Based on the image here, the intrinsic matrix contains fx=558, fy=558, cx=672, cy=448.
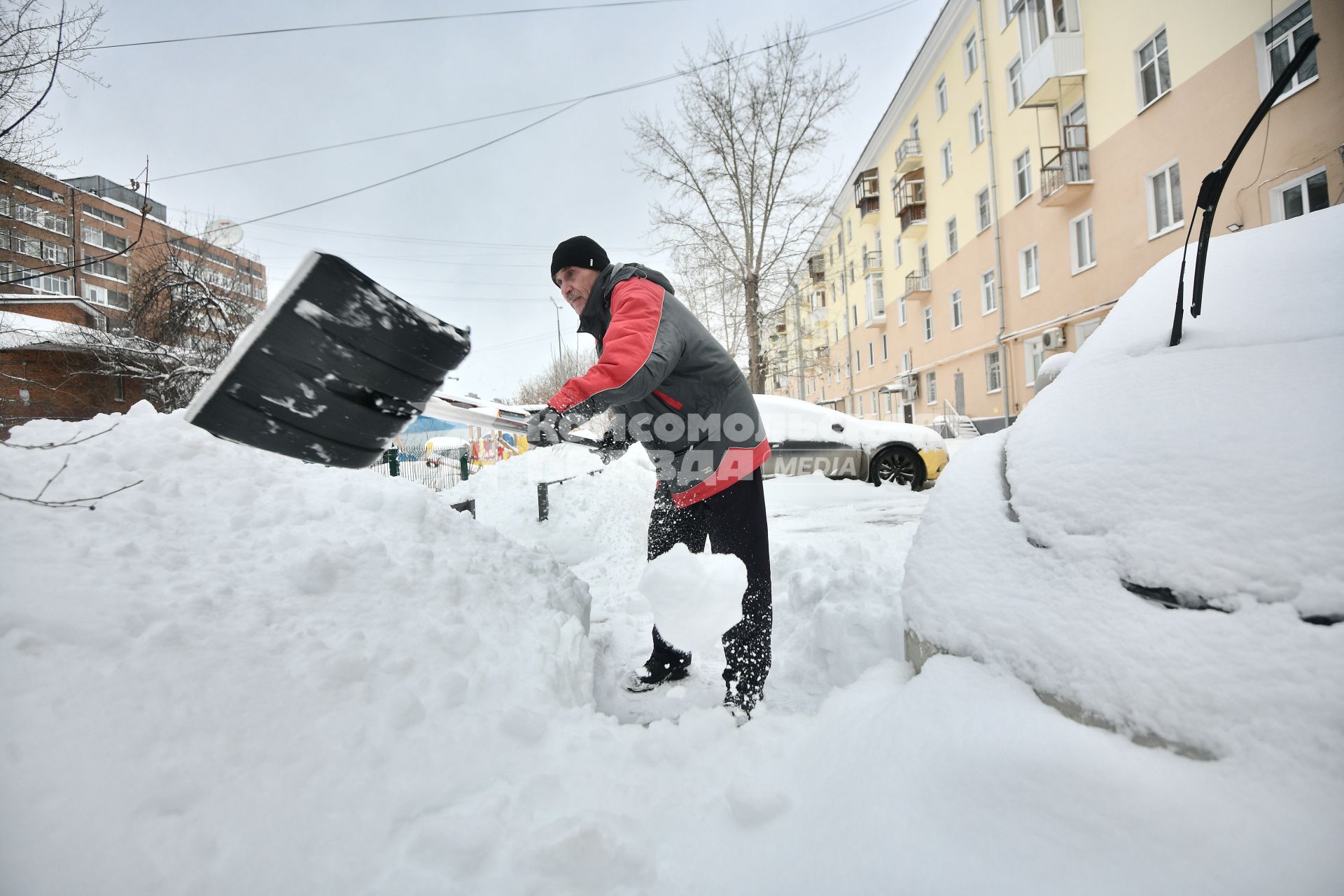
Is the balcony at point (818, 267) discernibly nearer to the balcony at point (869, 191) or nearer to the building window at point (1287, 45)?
the balcony at point (869, 191)

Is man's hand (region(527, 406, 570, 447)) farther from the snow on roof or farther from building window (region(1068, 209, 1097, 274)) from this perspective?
building window (region(1068, 209, 1097, 274))

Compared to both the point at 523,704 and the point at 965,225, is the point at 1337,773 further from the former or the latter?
the point at 965,225

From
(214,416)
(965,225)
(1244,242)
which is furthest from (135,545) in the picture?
(965,225)

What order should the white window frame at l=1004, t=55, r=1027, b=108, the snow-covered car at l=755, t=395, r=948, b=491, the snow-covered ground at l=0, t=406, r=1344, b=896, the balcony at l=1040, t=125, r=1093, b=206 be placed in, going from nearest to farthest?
the snow-covered ground at l=0, t=406, r=1344, b=896 < the snow-covered car at l=755, t=395, r=948, b=491 < the balcony at l=1040, t=125, r=1093, b=206 < the white window frame at l=1004, t=55, r=1027, b=108

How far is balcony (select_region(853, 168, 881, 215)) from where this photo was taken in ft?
80.1

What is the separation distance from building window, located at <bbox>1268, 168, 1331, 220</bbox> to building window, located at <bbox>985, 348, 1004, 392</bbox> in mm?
7671

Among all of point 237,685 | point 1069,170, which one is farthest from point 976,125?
point 237,685

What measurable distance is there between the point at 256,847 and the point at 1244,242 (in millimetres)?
3184

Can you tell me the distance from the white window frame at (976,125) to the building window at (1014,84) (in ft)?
3.83

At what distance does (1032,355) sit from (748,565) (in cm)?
1594

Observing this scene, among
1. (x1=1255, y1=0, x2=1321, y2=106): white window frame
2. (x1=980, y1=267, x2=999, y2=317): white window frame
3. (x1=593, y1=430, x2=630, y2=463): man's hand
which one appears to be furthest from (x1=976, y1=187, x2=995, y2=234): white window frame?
(x1=593, y1=430, x2=630, y2=463): man's hand

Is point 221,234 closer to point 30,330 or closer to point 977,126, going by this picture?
point 30,330

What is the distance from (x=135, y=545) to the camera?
184 cm

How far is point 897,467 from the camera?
24.4ft
